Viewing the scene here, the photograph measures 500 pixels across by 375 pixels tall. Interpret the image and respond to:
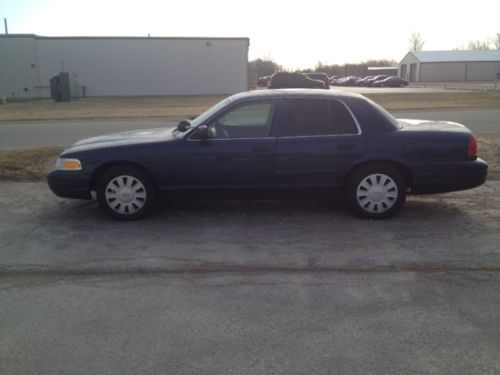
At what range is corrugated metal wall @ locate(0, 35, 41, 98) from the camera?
38.7 metres

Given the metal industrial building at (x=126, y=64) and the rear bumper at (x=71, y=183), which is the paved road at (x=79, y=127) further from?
the metal industrial building at (x=126, y=64)

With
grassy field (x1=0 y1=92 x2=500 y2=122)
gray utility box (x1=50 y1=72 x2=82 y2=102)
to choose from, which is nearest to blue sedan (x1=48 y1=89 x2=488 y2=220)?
grassy field (x1=0 y1=92 x2=500 y2=122)

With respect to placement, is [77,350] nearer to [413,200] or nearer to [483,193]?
[413,200]

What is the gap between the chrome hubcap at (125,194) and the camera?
5934 mm

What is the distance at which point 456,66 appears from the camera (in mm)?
80625

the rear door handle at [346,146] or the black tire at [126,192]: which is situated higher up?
the rear door handle at [346,146]

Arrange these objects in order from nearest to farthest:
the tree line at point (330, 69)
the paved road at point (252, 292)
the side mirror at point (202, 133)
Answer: the paved road at point (252, 292) → the side mirror at point (202, 133) → the tree line at point (330, 69)

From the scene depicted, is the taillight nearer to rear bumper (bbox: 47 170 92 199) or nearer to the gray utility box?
rear bumper (bbox: 47 170 92 199)

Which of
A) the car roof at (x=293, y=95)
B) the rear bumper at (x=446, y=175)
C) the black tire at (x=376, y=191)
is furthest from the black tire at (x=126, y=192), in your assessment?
the rear bumper at (x=446, y=175)

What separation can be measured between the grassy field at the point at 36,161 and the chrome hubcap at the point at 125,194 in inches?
122

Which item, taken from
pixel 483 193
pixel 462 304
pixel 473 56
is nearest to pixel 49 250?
pixel 462 304

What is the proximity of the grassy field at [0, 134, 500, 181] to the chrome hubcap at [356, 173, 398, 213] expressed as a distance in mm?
3074

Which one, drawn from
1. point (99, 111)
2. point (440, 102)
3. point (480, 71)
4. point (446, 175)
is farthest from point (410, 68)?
point (446, 175)

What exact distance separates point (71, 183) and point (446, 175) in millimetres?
4518
